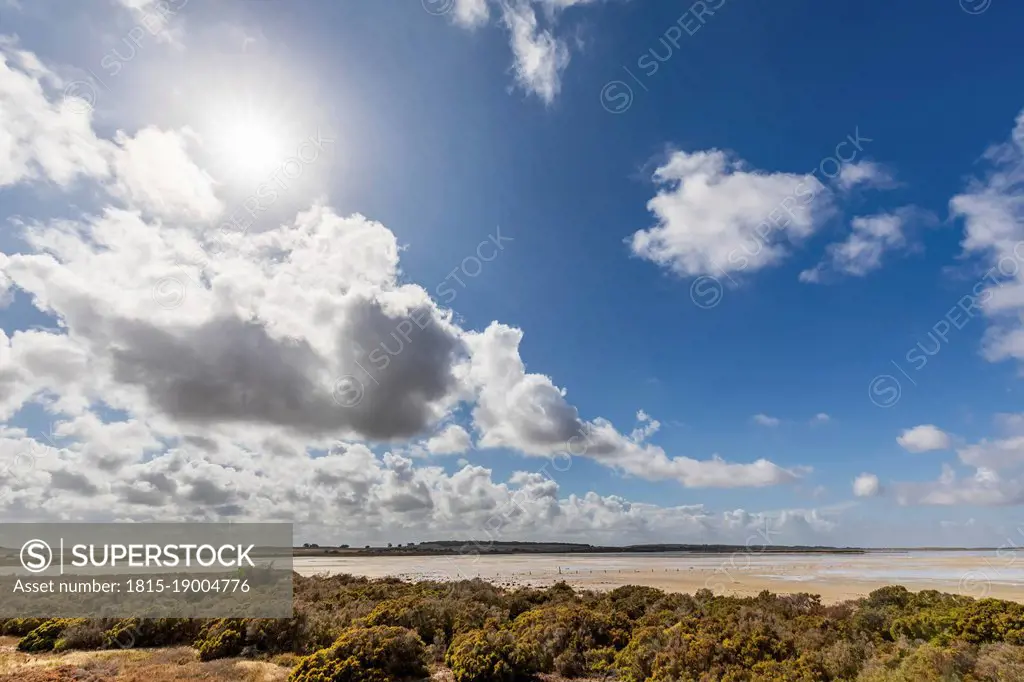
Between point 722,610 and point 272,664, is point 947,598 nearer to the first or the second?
point 722,610

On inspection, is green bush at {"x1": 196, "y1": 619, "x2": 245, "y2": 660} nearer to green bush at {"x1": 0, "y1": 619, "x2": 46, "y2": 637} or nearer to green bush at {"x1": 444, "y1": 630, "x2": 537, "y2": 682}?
green bush at {"x1": 444, "y1": 630, "x2": 537, "y2": 682}

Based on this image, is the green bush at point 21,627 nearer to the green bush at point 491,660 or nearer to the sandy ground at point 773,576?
the green bush at point 491,660

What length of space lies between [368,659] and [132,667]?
7363mm

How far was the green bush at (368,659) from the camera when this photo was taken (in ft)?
39.0

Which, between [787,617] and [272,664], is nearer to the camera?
[272,664]

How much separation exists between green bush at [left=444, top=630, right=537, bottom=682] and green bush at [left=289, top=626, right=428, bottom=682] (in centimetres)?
113

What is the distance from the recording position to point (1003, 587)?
3156cm

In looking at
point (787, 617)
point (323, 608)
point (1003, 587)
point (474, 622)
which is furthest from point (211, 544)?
point (1003, 587)

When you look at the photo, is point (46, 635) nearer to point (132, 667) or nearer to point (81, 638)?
point (81, 638)

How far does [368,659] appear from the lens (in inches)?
487

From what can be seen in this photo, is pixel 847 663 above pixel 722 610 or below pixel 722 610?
above

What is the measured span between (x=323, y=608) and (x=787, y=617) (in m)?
16.9

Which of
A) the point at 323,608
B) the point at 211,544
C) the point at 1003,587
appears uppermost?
the point at 211,544

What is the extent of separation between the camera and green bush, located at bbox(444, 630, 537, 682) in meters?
12.7
